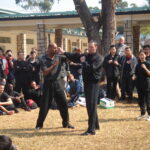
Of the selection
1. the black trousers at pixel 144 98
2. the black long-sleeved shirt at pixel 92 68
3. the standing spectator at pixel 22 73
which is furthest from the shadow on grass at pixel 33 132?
the standing spectator at pixel 22 73

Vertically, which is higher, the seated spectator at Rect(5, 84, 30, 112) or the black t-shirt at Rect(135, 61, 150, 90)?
the black t-shirt at Rect(135, 61, 150, 90)

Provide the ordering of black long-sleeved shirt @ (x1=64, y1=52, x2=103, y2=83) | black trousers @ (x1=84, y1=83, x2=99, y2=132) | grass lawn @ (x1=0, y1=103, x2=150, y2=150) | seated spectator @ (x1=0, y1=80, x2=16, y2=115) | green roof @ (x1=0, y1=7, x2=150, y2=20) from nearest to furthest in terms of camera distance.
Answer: grass lawn @ (x1=0, y1=103, x2=150, y2=150), black long-sleeved shirt @ (x1=64, y1=52, x2=103, y2=83), black trousers @ (x1=84, y1=83, x2=99, y2=132), seated spectator @ (x1=0, y1=80, x2=16, y2=115), green roof @ (x1=0, y1=7, x2=150, y2=20)

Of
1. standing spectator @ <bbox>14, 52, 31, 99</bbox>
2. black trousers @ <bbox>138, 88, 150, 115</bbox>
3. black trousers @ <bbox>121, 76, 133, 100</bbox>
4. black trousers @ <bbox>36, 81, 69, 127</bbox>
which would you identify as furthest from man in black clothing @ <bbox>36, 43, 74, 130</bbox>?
black trousers @ <bbox>121, 76, 133, 100</bbox>

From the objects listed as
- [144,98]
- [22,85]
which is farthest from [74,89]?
[144,98]

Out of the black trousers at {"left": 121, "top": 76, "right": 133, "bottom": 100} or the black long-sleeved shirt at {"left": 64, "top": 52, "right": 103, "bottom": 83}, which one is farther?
the black trousers at {"left": 121, "top": 76, "right": 133, "bottom": 100}

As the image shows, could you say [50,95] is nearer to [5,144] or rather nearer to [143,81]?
[143,81]

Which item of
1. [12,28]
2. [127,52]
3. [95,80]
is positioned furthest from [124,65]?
[12,28]

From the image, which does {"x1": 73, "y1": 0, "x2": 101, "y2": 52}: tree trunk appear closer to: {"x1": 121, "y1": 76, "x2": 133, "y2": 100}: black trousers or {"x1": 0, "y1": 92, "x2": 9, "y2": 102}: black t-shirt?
{"x1": 121, "y1": 76, "x2": 133, "y2": 100}: black trousers

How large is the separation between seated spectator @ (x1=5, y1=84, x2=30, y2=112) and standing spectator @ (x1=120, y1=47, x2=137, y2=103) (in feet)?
11.8

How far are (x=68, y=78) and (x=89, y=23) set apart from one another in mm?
3430

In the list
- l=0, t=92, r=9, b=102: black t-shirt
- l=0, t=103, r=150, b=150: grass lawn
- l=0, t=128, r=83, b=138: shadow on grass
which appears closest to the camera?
l=0, t=103, r=150, b=150: grass lawn

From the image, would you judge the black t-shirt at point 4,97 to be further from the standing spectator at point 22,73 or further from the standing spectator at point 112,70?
the standing spectator at point 112,70

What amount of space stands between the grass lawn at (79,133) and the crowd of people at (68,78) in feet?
1.06

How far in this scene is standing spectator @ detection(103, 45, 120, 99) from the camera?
1185cm
